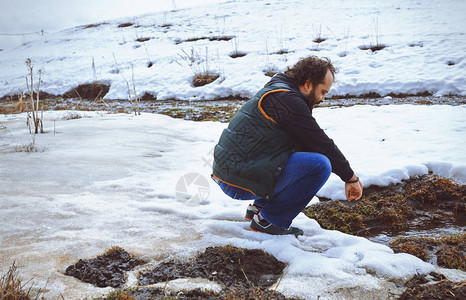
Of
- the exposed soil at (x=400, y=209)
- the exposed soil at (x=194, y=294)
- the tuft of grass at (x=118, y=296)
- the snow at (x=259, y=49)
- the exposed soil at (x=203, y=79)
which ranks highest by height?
the snow at (x=259, y=49)

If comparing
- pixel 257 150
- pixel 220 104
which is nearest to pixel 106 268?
pixel 257 150

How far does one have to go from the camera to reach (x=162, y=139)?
6191mm

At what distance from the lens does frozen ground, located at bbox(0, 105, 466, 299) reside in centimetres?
216

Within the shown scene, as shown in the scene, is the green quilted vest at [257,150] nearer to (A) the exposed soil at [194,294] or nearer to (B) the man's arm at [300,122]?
(B) the man's arm at [300,122]

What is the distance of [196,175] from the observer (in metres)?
4.41

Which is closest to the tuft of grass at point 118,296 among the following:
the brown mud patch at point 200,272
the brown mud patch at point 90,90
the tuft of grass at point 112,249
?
the brown mud patch at point 200,272

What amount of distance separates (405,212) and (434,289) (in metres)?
1.54

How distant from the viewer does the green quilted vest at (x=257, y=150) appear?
2.49m

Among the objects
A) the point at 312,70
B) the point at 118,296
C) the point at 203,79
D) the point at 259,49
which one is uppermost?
the point at 259,49

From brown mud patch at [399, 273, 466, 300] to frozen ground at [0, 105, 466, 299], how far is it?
0.10 meters

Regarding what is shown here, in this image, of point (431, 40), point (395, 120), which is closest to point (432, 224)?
point (395, 120)

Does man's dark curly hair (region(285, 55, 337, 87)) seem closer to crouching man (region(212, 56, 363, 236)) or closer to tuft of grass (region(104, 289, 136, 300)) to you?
crouching man (region(212, 56, 363, 236))

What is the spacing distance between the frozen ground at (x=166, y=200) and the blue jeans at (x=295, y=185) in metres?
0.22

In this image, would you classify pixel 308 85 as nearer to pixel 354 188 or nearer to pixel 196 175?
pixel 354 188
